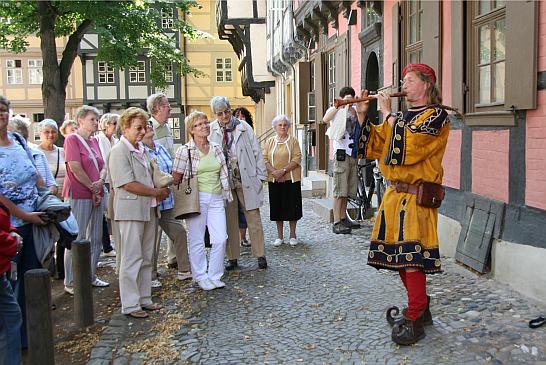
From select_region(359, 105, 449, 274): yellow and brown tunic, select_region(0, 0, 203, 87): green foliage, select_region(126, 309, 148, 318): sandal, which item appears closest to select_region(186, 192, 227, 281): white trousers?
select_region(126, 309, 148, 318): sandal

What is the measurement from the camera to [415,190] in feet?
14.3

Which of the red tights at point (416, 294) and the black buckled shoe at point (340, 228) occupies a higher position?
the red tights at point (416, 294)

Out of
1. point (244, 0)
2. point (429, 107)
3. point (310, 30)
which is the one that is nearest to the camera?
point (429, 107)

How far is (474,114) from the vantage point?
6.48 m

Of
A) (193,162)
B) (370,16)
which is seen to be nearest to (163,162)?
(193,162)

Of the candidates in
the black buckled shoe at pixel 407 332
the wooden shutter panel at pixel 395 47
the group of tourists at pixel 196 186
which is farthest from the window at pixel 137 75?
the black buckled shoe at pixel 407 332

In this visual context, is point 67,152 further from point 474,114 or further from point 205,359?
point 474,114

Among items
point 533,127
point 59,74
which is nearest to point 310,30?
point 59,74

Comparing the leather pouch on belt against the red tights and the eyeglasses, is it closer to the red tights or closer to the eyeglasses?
the red tights

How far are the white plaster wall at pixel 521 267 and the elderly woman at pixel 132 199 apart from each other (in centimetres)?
311

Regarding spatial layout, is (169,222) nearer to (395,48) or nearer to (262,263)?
(262,263)

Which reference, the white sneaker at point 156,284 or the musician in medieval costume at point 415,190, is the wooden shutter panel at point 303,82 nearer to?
the white sneaker at point 156,284

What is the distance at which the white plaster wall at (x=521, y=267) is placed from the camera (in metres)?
5.21

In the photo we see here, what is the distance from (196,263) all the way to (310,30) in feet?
35.3
